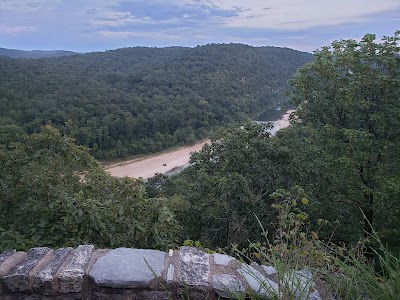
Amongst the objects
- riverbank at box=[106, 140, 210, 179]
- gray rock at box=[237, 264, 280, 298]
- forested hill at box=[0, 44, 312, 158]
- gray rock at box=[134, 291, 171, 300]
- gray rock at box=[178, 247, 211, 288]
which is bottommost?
riverbank at box=[106, 140, 210, 179]

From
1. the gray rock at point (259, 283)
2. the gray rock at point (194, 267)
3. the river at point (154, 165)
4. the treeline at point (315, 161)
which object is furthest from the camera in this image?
the river at point (154, 165)

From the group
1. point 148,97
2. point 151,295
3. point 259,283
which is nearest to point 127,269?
point 151,295

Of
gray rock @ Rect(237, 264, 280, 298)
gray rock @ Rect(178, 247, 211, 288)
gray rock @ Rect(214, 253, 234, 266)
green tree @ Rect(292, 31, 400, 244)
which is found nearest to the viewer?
gray rock @ Rect(237, 264, 280, 298)

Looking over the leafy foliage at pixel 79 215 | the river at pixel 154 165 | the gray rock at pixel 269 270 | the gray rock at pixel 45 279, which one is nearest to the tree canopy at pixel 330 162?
the leafy foliage at pixel 79 215

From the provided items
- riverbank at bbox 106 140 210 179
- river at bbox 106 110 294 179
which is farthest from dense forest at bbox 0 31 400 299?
riverbank at bbox 106 140 210 179

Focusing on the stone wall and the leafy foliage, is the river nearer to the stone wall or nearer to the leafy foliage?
the leafy foliage

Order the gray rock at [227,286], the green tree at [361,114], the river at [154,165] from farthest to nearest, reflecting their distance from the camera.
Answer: the river at [154,165]
the green tree at [361,114]
the gray rock at [227,286]

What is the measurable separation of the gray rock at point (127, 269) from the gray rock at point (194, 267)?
105 mm

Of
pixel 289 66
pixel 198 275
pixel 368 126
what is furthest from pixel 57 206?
pixel 289 66

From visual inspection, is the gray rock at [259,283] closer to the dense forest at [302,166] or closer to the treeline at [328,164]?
the dense forest at [302,166]

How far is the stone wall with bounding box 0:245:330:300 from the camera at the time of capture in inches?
62.5

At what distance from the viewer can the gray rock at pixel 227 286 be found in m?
1.50

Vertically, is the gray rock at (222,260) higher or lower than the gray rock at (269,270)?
lower

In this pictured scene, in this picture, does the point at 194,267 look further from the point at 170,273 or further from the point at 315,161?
the point at 315,161
